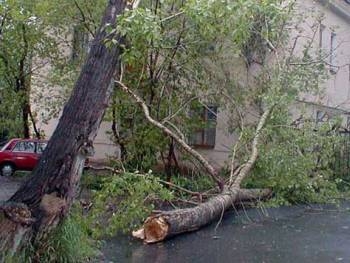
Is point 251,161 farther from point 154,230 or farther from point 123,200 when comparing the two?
point 123,200

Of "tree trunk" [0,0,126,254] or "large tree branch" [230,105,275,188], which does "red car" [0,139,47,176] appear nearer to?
"large tree branch" [230,105,275,188]

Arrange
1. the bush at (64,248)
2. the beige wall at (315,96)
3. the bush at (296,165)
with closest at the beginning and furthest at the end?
the bush at (64,248) < the bush at (296,165) < the beige wall at (315,96)

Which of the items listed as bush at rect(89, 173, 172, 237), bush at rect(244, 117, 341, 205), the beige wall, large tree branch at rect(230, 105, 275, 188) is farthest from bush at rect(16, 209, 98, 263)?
the beige wall

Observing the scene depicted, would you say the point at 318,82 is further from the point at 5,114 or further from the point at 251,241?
the point at 5,114

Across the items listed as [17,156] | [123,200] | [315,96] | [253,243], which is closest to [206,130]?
[315,96]

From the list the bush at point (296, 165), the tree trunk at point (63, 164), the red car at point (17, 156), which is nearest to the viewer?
the tree trunk at point (63, 164)

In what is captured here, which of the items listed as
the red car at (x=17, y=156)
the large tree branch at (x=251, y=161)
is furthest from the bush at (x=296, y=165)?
the red car at (x=17, y=156)

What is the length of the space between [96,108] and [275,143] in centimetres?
672

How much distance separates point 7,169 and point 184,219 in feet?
34.6

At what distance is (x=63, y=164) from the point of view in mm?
5406

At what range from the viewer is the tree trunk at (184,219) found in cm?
794

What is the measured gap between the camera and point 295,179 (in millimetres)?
11188

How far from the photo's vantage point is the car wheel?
1731 centimetres

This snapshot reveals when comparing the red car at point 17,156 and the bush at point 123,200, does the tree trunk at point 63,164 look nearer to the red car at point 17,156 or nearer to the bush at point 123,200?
the bush at point 123,200
